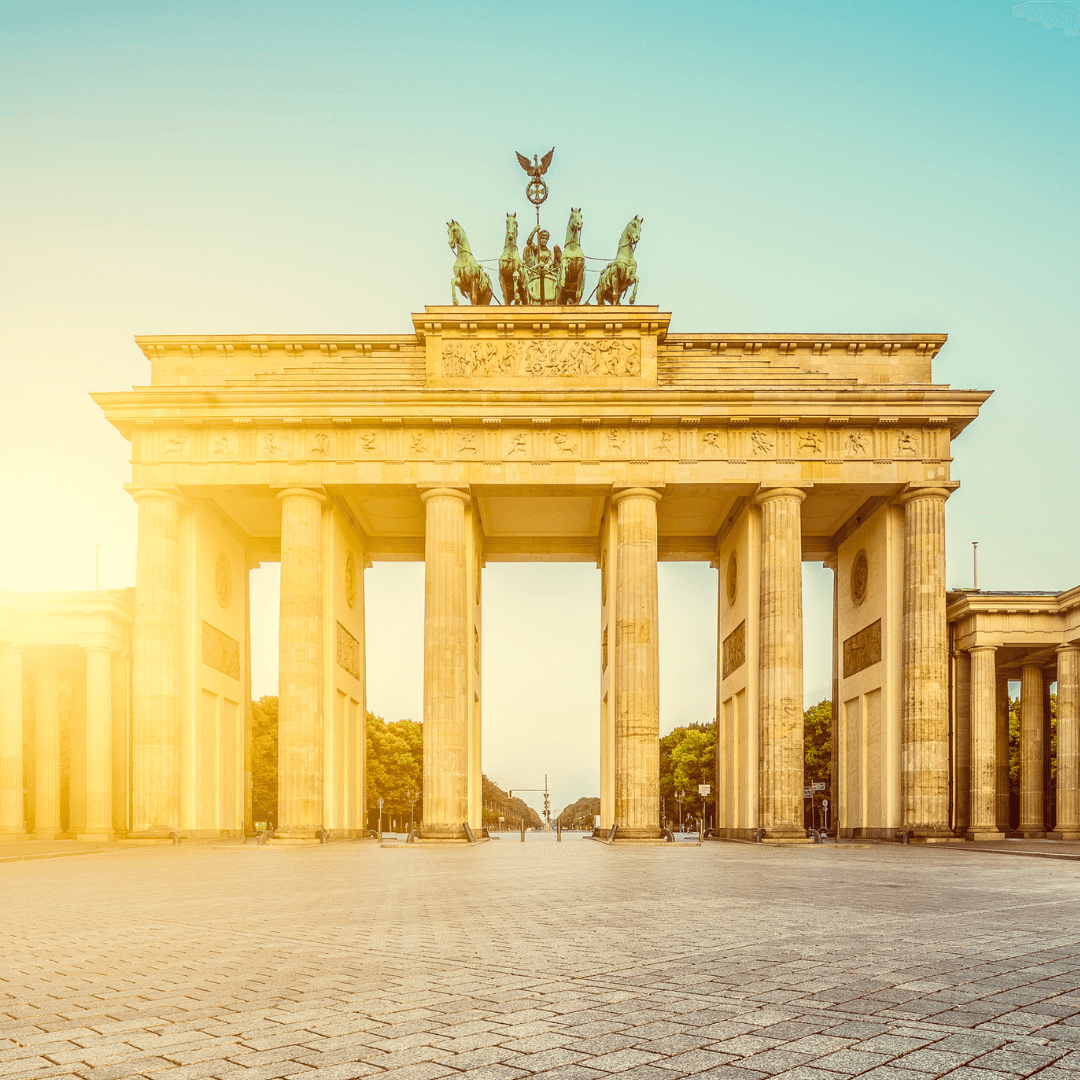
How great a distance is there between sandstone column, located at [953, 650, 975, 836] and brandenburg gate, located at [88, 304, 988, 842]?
497 cm

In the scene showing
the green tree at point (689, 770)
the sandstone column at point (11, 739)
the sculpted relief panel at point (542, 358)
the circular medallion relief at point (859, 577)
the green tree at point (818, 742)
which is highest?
the sculpted relief panel at point (542, 358)

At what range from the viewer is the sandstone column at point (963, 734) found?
150 ft

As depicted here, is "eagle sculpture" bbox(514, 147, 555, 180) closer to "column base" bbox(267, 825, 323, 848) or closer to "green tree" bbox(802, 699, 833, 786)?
"column base" bbox(267, 825, 323, 848)

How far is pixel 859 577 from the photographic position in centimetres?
4672

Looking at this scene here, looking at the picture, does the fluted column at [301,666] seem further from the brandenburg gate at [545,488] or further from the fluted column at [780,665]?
the fluted column at [780,665]

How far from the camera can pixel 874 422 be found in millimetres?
40719

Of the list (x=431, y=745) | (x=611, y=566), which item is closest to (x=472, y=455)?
(x=611, y=566)

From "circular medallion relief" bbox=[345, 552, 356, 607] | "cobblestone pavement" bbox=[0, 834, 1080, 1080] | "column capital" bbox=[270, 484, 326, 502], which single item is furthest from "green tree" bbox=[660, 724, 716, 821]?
"cobblestone pavement" bbox=[0, 834, 1080, 1080]

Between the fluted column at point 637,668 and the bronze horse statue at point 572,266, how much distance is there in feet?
30.1

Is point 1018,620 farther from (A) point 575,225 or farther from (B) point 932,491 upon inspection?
(A) point 575,225

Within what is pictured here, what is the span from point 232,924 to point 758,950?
6.00 meters

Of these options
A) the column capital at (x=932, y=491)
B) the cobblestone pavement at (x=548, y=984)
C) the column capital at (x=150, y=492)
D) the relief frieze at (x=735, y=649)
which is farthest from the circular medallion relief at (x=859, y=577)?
the cobblestone pavement at (x=548, y=984)

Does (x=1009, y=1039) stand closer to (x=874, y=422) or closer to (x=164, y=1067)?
(x=164, y=1067)

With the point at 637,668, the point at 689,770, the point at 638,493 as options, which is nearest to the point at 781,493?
the point at 638,493
